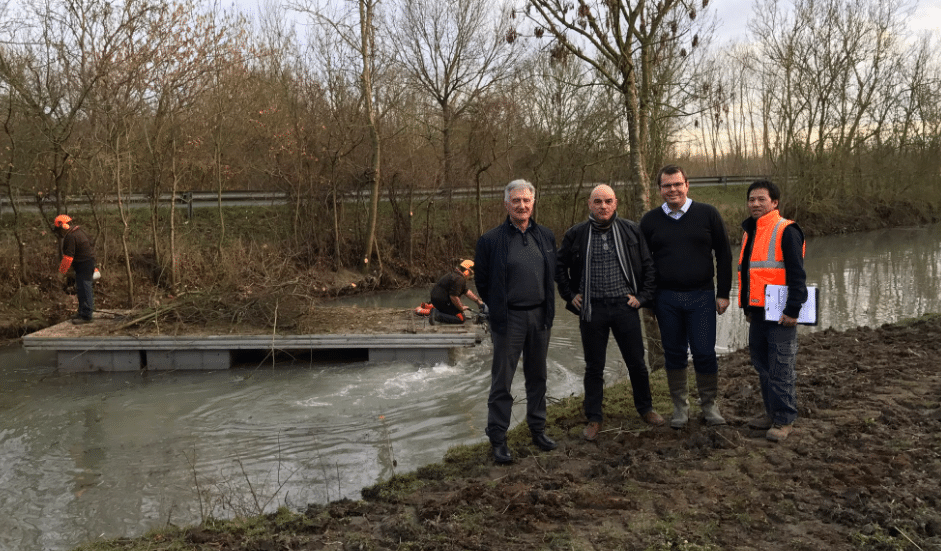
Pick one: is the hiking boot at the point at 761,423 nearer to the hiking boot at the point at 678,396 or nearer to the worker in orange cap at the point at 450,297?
the hiking boot at the point at 678,396

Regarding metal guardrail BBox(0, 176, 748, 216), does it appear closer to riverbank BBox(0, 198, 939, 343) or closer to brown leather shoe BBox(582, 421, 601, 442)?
riverbank BBox(0, 198, 939, 343)

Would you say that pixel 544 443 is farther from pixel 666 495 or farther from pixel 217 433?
pixel 217 433

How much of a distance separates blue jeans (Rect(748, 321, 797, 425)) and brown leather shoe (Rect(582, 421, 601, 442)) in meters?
1.18

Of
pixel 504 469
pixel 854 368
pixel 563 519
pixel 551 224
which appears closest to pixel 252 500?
pixel 504 469

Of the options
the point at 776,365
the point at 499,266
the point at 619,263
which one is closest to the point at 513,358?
the point at 499,266

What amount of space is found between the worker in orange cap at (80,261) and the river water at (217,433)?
2.97ft

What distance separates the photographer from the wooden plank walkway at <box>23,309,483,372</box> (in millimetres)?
9984

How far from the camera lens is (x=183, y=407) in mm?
8289

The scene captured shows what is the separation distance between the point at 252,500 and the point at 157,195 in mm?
11154

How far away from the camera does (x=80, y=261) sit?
1091 centimetres

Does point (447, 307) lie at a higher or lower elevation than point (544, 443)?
higher

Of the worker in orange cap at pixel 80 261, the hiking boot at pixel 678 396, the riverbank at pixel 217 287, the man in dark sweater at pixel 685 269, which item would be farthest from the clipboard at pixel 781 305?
the worker in orange cap at pixel 80 261

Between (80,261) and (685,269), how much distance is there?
30.9ft

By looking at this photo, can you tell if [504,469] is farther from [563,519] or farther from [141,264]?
[141,264]
